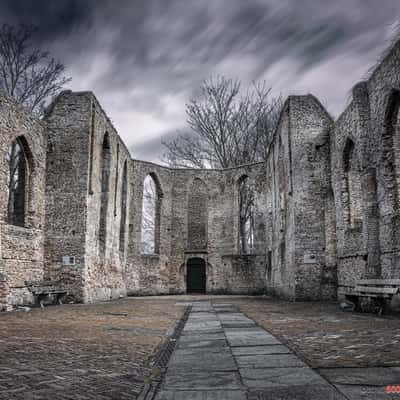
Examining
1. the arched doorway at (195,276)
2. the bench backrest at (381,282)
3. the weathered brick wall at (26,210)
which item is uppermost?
the weathered brick wall at (26,210)

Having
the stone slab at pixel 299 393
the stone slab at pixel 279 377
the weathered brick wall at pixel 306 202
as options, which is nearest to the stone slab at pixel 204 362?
the stone slab at pixel 279 377

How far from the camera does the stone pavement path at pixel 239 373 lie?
3322mm

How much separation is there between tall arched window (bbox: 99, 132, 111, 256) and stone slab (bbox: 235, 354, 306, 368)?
14.9 meters

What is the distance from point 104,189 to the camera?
64.2 feet

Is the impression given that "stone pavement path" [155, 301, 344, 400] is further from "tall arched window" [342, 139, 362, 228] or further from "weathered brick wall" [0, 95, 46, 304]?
"tall arched window" [342, 139, 362, 228]

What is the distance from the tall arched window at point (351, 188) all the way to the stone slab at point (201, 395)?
12360 millimetres

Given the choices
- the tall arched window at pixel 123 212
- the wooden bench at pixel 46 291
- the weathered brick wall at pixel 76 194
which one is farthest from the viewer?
the tall arched window at pixel 123 212

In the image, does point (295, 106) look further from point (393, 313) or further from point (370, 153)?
point (393, 313)

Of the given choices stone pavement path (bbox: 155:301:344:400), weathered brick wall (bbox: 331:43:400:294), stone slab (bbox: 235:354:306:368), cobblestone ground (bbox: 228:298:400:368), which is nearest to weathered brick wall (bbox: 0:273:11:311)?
cobblestone ground (bbox: 228:298:400:368)

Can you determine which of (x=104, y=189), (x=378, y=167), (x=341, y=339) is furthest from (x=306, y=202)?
(x=341, y=339)

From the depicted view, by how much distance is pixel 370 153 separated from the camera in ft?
42.5

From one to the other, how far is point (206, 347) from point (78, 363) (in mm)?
1629

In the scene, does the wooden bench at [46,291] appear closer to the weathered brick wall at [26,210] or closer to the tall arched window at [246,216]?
the weathered brick wall at [26,210]

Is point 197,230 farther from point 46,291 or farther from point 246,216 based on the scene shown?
point 46,291
